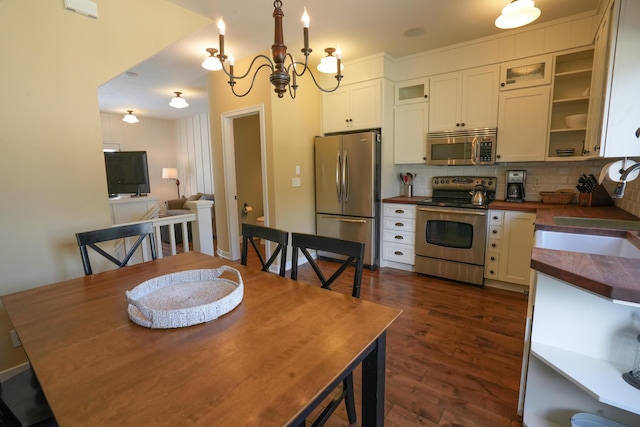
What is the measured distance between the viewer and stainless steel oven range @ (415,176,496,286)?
3170mm

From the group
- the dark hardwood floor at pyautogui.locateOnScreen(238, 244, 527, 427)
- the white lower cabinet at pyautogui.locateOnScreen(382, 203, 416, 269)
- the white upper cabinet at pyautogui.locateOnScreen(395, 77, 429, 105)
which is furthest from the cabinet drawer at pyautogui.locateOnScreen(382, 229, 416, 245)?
the white upper cabinet at pyautogui.locateOnScreen(395, 77, 429, 105)

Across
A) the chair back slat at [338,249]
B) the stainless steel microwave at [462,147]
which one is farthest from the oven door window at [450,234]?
the chair back slat at [338,249]

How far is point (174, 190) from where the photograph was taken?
7773 mm

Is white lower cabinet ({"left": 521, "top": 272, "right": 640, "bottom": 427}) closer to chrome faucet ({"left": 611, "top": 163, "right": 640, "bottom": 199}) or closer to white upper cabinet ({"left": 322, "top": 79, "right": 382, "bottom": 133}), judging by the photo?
chrome faucet ({"left": 611, "top": 163, "right": 640, "bottom": 199})

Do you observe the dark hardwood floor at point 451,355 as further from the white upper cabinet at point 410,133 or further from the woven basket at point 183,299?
the white upper cabinet at point 410,133

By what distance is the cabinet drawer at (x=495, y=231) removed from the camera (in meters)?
3.07

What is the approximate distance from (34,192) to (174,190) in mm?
6203

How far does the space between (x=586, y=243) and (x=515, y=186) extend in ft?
Answer: 5.10

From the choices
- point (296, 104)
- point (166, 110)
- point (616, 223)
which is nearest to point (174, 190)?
point (166, 110)

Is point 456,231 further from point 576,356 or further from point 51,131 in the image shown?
point 51,131

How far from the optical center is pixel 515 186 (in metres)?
3.31

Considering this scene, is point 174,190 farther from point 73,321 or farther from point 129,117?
point 73,321

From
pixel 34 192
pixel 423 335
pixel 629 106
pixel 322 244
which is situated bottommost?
pixel 423 335

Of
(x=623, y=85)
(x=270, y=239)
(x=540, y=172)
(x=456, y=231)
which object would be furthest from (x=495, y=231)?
(x=270, y=239)
